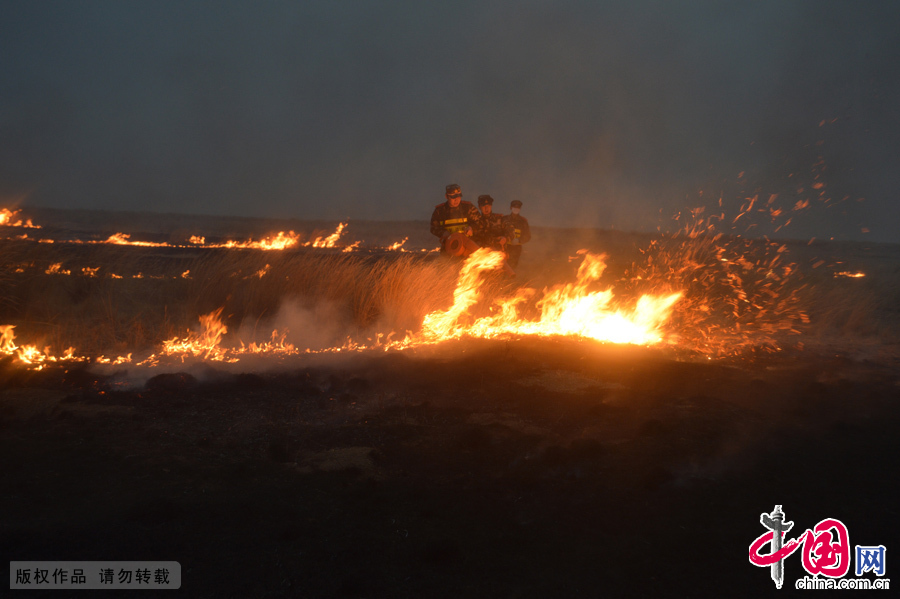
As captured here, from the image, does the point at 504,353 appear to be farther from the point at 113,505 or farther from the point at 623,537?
the point at 113,505

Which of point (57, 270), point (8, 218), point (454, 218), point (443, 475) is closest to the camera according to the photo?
point (443, 475)

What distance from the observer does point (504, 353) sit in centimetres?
652

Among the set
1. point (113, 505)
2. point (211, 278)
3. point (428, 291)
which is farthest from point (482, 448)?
point (211, 278)

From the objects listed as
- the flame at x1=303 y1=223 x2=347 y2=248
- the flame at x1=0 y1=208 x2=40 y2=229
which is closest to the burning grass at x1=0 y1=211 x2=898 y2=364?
the flame at x1=303 y1=223 x2=347 y2=248

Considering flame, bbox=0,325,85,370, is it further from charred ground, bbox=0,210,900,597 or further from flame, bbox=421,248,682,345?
flame, bbox=421,248,682,345

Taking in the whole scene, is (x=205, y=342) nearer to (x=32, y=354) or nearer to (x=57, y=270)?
(x=32, y=354)

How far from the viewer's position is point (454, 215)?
9.06 m

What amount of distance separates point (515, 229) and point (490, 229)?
0.56 meters

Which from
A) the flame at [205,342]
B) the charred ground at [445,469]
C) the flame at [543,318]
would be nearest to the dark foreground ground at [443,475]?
the charred ground at [445,469]

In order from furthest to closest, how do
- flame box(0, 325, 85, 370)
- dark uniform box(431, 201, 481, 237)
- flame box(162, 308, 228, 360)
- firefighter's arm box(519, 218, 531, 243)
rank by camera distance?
firefighter's arm box(519, 218, 531, 243), dark uniform box(431, 201, 481, 237), flame box(162, 308, 228, 360), flame box(0, 325, 85, 370)

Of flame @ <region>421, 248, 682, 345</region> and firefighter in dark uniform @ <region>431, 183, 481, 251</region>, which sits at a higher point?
firefighter in dark uniform @ <region>431, 183, 481, 251</region>

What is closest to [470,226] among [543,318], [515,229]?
[515,229]

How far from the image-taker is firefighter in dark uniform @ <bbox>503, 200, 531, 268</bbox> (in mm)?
9520

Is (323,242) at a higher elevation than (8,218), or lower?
lower
